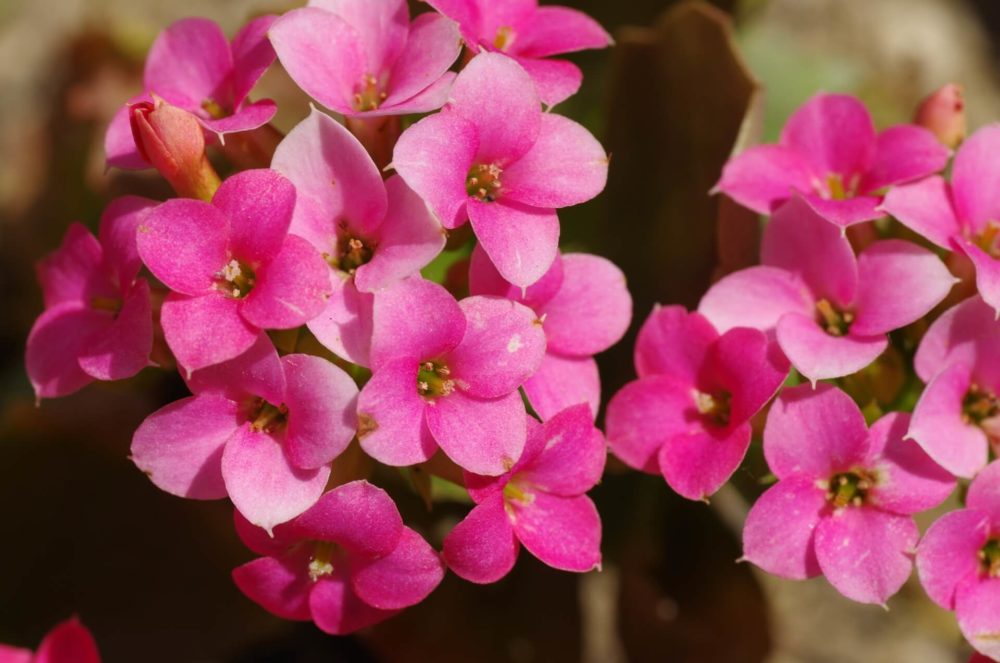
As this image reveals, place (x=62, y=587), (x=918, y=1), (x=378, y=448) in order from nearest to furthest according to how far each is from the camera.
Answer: (x=378, y=448), (x=62, y=587), (x=918, y=1)

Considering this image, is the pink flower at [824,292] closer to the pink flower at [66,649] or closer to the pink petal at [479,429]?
the pink petal at [479,429]

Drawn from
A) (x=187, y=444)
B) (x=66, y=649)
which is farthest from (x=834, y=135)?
(x=66, y=649)

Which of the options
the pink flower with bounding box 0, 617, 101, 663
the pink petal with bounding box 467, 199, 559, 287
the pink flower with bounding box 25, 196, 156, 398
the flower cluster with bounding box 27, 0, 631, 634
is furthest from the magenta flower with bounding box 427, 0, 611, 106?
the pink flower with bounding box 0, 617, 101, 663

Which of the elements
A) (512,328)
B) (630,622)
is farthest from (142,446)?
(630,622)

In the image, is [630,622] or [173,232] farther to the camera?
[630,622]

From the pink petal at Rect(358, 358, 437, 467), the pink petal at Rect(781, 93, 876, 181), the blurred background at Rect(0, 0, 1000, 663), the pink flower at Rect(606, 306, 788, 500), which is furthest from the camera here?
the blurred background at Rect(0, 0, 1000, 663)

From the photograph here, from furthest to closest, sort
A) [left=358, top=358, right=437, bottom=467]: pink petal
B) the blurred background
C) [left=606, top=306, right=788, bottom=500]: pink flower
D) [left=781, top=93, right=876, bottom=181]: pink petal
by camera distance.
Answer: the blurred background → [left=781, top=93, right=876, bottom=181]: pink petal → [left=606, top=306, right=788, bottom=500]: pink flower → [left=358, top=358, right=437, bottom=467]: pink petal

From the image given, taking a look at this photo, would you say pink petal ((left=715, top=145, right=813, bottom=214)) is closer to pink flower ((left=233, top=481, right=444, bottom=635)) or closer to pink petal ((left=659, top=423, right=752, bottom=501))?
pink petal ((left=659, top=423, right=752, bottom=501))

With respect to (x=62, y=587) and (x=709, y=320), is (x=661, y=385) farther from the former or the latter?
(x=62, y=587)
